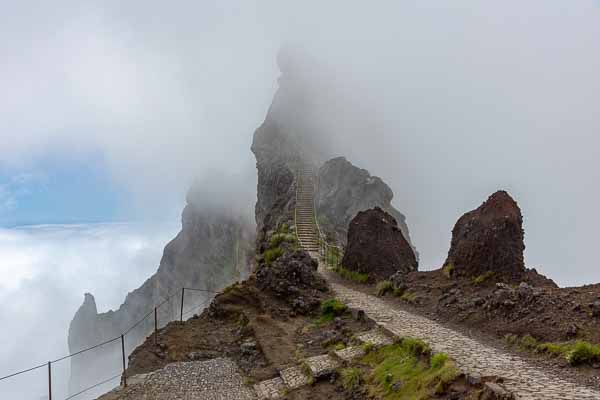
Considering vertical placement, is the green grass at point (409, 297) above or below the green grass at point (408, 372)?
above

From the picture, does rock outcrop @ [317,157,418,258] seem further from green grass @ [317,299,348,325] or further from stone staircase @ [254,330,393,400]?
stone staircase @ [254,330,393,400]

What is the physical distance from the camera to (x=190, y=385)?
14.2m

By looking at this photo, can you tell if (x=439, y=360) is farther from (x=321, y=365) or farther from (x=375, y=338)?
(x=321, y=365)

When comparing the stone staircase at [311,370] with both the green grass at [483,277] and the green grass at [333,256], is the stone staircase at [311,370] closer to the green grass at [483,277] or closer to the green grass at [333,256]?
the green grass at [483,277]

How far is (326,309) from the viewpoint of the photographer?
764 inches

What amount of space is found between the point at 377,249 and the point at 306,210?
52.9 ft

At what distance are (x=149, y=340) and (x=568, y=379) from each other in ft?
45.1

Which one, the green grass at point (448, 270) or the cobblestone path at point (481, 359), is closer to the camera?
the cobblestone path at point (481, 359)

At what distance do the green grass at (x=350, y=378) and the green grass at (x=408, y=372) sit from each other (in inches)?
14.3

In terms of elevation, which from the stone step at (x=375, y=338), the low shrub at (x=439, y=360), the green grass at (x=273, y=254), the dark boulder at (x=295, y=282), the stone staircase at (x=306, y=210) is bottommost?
the low shrub at (x=439, y=360)

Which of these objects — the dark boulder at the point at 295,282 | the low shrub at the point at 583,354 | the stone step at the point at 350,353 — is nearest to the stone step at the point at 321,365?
the stone step at the point at 350,353

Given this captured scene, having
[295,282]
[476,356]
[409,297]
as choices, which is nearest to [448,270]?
[409,297]

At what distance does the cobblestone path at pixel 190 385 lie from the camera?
13523mm

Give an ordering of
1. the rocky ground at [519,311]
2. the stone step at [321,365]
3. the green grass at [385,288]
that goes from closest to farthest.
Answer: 1. the rocky ground at [519,311]
2. the stone step at [321,365]
3. the green grass at [385,288]
